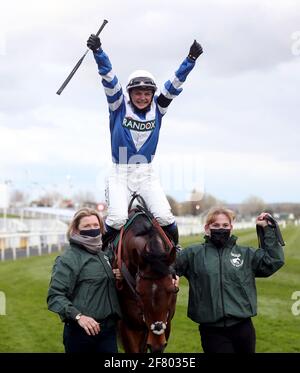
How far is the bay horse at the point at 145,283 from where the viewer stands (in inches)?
168

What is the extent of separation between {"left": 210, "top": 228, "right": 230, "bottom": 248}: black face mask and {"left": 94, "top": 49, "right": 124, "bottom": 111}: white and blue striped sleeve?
168 centimetres

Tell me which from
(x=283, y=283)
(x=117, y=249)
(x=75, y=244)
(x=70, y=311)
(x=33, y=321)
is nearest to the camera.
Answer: (x=70, y=311)

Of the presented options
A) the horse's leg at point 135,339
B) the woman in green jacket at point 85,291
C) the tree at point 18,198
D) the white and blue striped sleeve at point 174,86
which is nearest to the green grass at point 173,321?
the horse's leg at point 135,339

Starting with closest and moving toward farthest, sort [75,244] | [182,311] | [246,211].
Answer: [75,244] → [182,311] → [246,211]

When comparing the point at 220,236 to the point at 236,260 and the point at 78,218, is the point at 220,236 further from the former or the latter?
the point at 78,218

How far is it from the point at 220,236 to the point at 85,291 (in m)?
1.25

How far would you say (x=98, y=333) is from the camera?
462 cm

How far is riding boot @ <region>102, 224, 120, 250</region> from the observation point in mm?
5652

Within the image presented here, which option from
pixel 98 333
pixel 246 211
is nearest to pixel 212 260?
pixel 98 333

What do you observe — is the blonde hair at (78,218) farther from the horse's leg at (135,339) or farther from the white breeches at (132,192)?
the horse's leg at (135,339)

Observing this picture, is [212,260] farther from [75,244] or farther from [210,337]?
[75,244]

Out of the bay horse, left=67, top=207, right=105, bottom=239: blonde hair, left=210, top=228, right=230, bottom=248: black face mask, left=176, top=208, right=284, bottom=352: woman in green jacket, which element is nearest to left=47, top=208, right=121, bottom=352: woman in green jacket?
left=67, top=207, right=105, bottom=239: blonde hair

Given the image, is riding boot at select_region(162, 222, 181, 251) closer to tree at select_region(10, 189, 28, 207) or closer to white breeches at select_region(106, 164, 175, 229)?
white breeches at select_region(106, 164, 175, 229)

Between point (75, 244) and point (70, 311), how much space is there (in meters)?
0.60
